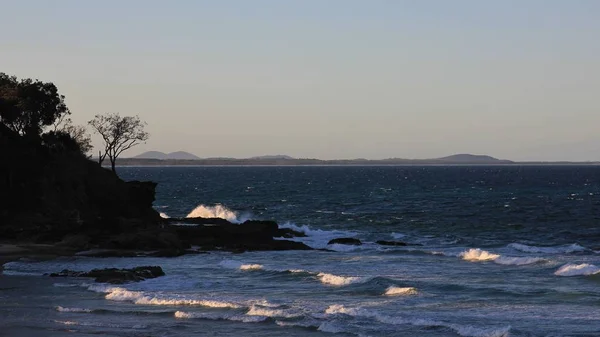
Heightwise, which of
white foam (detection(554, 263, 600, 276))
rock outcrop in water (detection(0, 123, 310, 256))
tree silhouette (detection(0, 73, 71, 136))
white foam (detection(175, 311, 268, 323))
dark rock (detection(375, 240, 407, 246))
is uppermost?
tree silhouette (detection(0, 73, 71, 136))

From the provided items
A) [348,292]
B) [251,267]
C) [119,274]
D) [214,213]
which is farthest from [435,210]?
[348,292]

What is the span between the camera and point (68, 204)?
6712 centimetres

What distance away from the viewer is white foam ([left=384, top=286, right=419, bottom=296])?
38594 mm

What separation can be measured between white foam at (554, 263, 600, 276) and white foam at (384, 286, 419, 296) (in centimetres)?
950

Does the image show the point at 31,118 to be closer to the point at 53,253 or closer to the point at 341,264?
the point at 53,253

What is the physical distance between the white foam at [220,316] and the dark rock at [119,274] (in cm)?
924

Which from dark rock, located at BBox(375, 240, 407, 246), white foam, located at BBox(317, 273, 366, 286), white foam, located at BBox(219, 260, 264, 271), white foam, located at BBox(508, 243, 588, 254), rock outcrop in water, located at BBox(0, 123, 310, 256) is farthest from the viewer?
dark rock, located at BBox(375, 240, 407, 246)

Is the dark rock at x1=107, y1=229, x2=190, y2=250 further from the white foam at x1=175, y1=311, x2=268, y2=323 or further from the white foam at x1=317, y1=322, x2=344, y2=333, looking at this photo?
the white foam at x1=317, y1=322, x2=344, y2=333

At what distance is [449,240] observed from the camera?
219 ft

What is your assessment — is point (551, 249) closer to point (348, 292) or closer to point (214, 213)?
point (348, 292)

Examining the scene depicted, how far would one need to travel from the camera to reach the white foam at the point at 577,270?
43594 millimetres

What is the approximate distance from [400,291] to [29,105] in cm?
4466

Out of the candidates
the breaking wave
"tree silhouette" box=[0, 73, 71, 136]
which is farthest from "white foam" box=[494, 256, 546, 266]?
"tree silhouette" box=[0, 73, 71, 136]

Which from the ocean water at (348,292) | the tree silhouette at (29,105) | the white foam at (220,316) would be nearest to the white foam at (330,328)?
the ocean water at (348,292)
